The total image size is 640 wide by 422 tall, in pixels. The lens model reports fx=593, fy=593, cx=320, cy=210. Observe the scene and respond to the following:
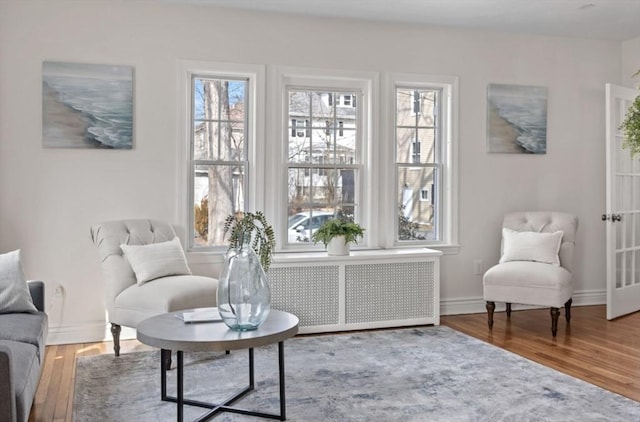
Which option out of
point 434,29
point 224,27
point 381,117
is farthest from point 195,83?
point 434,29

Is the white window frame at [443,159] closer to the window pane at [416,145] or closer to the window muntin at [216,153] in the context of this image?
the window pane at [416,145]

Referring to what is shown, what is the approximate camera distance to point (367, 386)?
3256 millimetres

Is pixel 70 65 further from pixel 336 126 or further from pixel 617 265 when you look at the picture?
pixel 617 265

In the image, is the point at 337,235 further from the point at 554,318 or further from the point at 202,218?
the point at 554,318

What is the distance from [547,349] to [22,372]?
3.25 meters

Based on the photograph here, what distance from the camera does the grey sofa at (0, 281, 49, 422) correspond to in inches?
78.6

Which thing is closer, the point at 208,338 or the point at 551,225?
the point at 208,338

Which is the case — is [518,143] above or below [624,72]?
below

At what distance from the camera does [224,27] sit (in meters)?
4.64

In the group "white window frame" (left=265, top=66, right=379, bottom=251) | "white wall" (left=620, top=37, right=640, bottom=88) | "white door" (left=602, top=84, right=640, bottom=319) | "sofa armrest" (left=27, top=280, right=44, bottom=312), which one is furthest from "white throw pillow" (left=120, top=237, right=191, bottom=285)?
"white wall" (left=620, top=37, right=640, bottom=88)

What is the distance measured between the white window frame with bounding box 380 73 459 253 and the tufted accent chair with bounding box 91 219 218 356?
185cm

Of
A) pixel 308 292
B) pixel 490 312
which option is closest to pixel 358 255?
pixel 308 292

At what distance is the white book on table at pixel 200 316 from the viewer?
2.85m

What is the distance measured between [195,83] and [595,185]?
12.7ft
